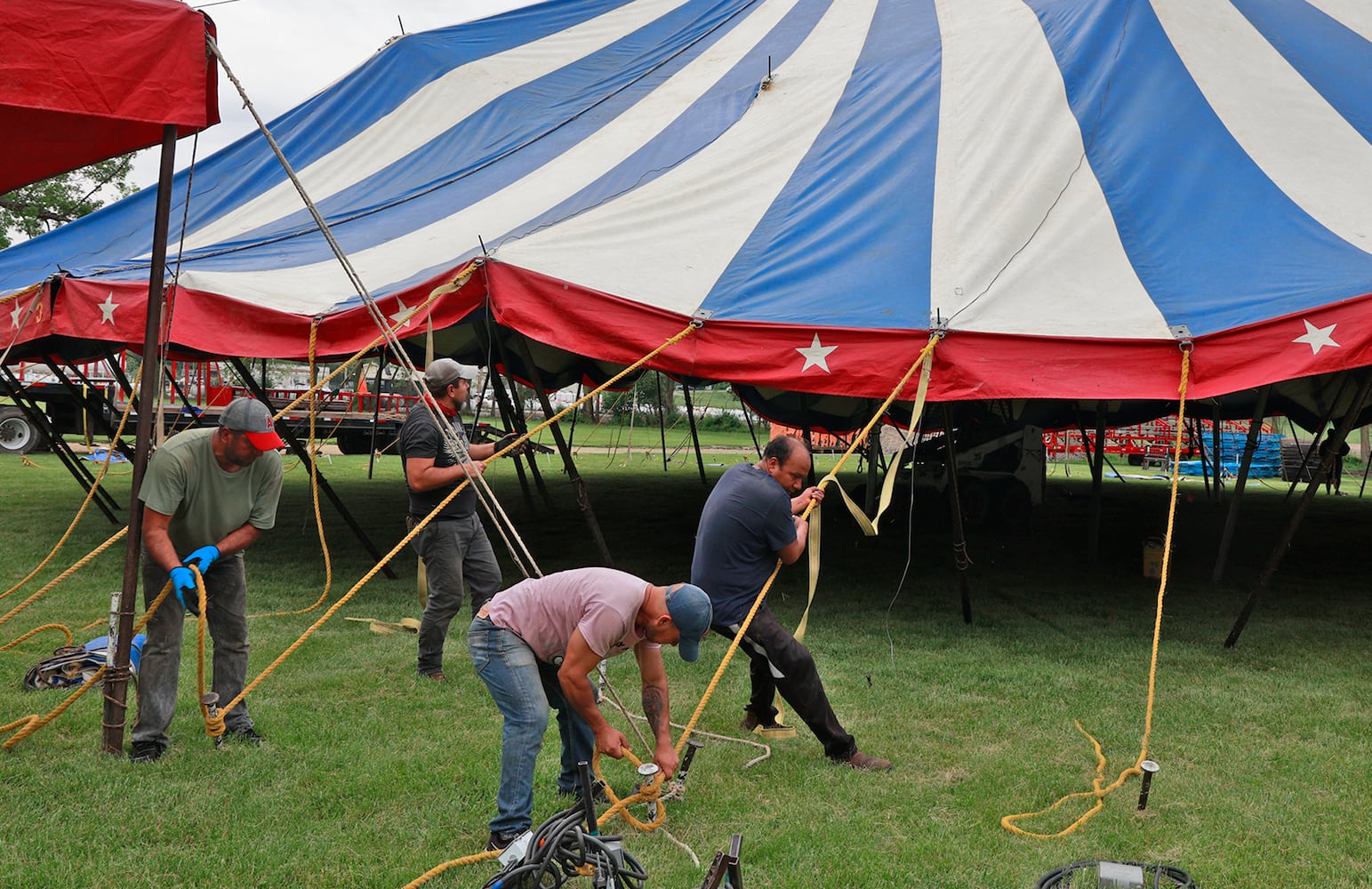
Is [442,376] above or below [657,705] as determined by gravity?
above

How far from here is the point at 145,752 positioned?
3.71 meters

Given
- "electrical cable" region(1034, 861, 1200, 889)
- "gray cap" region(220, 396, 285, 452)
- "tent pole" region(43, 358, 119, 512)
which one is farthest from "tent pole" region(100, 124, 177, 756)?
"tent pole" region(43, 358, 119, 512)

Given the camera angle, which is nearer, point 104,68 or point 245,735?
point 104,68

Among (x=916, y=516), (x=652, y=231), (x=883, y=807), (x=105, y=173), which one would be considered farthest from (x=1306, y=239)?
(x=105, y=173)

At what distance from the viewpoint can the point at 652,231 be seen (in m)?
6.16

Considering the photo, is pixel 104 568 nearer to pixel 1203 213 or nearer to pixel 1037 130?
pixel 1037 130

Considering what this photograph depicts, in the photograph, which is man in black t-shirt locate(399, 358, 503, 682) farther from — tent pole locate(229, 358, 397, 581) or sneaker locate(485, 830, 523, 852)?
sneaker locate(485, 830, 523, 852)

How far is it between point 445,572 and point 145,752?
1515 millimetres

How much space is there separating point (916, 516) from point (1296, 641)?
17.3 feet

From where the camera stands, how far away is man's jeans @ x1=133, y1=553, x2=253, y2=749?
147 inches

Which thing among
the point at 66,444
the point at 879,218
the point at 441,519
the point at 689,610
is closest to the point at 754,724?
the point at 689,610

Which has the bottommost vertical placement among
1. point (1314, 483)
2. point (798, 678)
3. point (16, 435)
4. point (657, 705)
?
point (16, 435)

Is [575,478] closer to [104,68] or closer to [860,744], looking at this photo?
[860,744]

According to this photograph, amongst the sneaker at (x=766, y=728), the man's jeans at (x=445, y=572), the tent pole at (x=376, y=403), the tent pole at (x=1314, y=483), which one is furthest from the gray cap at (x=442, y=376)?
the tent pole at (x=1314, y=483)
